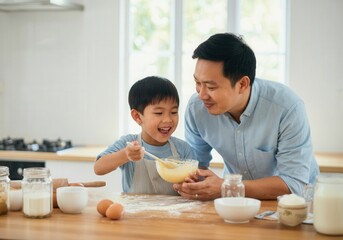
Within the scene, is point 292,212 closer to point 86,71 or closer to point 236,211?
point 236,211

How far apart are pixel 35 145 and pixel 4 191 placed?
2.11 m

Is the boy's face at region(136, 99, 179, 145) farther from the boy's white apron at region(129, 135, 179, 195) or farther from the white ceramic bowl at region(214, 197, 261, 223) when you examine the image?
the white ceramic bowl at region(214, 197, 261, 223)

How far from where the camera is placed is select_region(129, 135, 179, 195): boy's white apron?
2346 mm

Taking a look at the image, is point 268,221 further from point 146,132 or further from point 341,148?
point 341,148

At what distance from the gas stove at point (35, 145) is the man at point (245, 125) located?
169 cm

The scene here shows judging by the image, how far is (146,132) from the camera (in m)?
2.40

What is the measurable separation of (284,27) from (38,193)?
2629 mm

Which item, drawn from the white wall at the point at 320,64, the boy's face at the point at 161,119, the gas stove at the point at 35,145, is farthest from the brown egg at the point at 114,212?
the white wall at the point at 320,64

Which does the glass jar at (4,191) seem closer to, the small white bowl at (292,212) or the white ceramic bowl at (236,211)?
the white ceramic bowl at (236,211)

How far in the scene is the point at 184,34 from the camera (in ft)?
13.7

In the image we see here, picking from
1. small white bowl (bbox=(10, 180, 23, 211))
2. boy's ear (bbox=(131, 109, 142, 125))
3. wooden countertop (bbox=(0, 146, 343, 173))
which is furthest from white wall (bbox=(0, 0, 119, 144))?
small white bowl (bbox=(10, 180, 23, 211))

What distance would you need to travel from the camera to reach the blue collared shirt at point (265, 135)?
7.23 feet

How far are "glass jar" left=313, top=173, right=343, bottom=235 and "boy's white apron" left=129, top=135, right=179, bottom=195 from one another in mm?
777

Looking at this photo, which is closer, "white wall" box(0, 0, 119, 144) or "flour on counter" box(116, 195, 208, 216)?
"flour on counter" box(116, 195, 208, 216)
